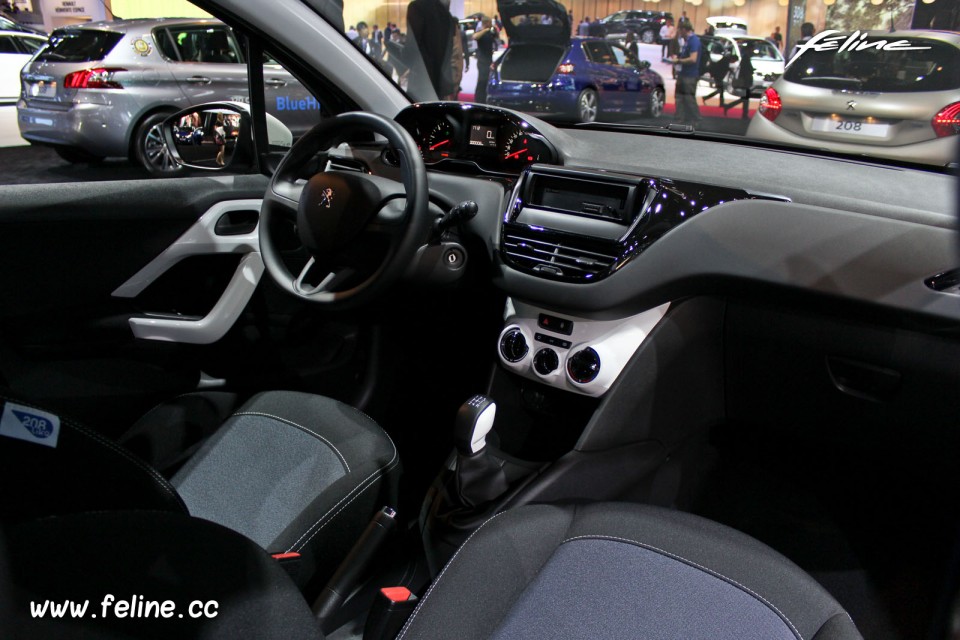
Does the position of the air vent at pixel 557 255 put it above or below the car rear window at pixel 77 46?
below

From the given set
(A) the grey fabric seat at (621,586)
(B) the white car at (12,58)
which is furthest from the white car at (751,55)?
(B) the white car at (12,58)

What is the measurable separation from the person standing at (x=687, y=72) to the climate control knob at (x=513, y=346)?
0.80 m

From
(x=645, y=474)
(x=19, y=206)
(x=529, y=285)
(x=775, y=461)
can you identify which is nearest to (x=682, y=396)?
(x=645, y=474)

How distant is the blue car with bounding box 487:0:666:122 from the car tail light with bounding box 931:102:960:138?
1022 millimetres

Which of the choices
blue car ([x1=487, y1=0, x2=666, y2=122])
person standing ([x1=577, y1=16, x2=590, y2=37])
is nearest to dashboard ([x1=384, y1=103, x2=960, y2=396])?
blue car ([x1=487, y1=0, x2=666, y2=122])

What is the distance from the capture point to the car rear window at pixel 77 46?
→ 4188mm

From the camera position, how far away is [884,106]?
176 cm

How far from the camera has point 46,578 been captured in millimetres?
745

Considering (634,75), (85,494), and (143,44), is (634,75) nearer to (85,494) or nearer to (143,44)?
(143,44)

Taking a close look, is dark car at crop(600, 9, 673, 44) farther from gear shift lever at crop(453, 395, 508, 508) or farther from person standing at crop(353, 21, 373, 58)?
gear shift lever at crop(453, 395, 508, 508)

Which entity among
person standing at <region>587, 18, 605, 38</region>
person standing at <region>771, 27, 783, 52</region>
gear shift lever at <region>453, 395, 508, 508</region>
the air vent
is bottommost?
gear shift lever at <region>453, 395, 508, 508</region>

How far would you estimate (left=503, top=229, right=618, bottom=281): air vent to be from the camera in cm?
151

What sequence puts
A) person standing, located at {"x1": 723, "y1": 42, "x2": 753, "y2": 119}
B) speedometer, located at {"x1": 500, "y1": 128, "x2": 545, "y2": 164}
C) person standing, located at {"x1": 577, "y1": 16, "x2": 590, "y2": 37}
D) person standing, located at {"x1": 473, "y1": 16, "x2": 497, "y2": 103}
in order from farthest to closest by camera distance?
person standing, located at {"x1": 577, "y1": 16, "x2": 590, "y2": 37} < person standing, located at {"x1": 473, "y1": 16, "x2": 497, "y2": 103} < person standing, located at {"x1": 723, "y1": 42, "x2": 753, "y2": 119} < speedometer, located at {"x1": 500, "y1": 128, "x2": 545, "y2": 164}

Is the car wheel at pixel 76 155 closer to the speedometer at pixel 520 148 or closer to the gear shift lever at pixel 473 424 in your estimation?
the speedometer at pixel 520 148
